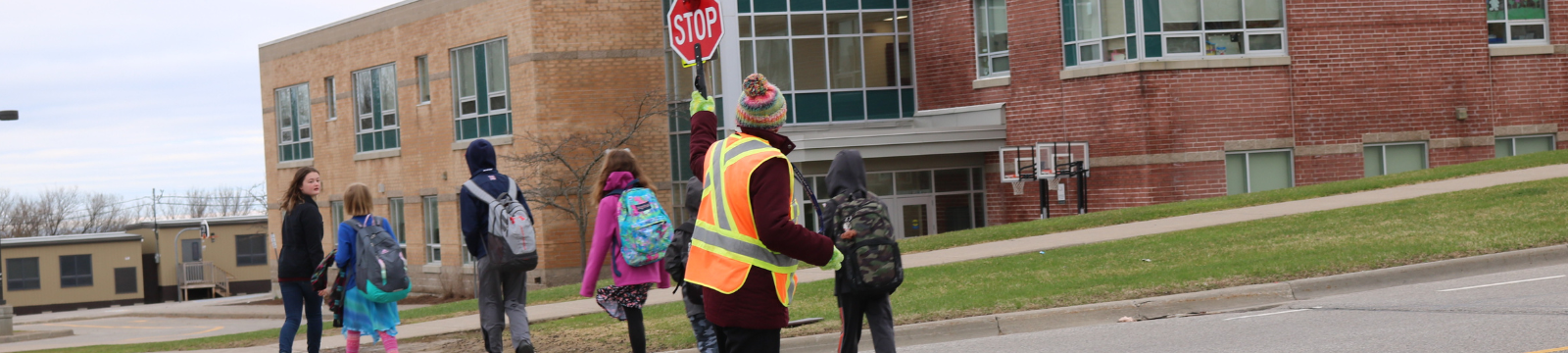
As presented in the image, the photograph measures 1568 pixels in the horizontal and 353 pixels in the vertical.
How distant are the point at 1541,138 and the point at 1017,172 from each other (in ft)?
33.4

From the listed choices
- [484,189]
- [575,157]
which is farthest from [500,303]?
[575,157]

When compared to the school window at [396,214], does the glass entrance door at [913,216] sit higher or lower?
lower

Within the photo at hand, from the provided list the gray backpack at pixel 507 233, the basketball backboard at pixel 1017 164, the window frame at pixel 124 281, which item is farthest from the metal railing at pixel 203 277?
the gray backpack at pixel 507 233

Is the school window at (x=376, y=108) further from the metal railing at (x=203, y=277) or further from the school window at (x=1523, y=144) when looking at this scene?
the metal railing at (x=203, y=277)

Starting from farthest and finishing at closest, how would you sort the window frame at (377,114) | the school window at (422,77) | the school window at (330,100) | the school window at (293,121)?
the school window at (293,121)
the school window at (330,100)
the window frame at (377,114)
the school window at (422,77)

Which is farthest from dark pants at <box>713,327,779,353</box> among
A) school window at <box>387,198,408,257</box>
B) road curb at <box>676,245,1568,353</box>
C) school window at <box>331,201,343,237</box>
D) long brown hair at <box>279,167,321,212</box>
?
school window at <box>331,201,343,237</box>

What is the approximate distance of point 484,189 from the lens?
312 inches

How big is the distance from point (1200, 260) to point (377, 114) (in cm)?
2624

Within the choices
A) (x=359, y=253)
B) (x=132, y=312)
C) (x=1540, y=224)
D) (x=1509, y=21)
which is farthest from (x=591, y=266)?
(x=132, y=312)

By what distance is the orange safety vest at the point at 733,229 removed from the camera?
4.48 meters

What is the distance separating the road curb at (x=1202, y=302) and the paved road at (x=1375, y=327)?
1.00 ft

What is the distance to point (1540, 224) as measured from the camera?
41.4 feet

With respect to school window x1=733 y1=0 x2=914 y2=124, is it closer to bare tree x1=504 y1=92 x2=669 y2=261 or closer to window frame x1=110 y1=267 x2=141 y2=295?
bare tree x1=504 y1=92 x2=669 y2=261

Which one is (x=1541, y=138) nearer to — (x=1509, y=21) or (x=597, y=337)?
(x=1509, y=21)
